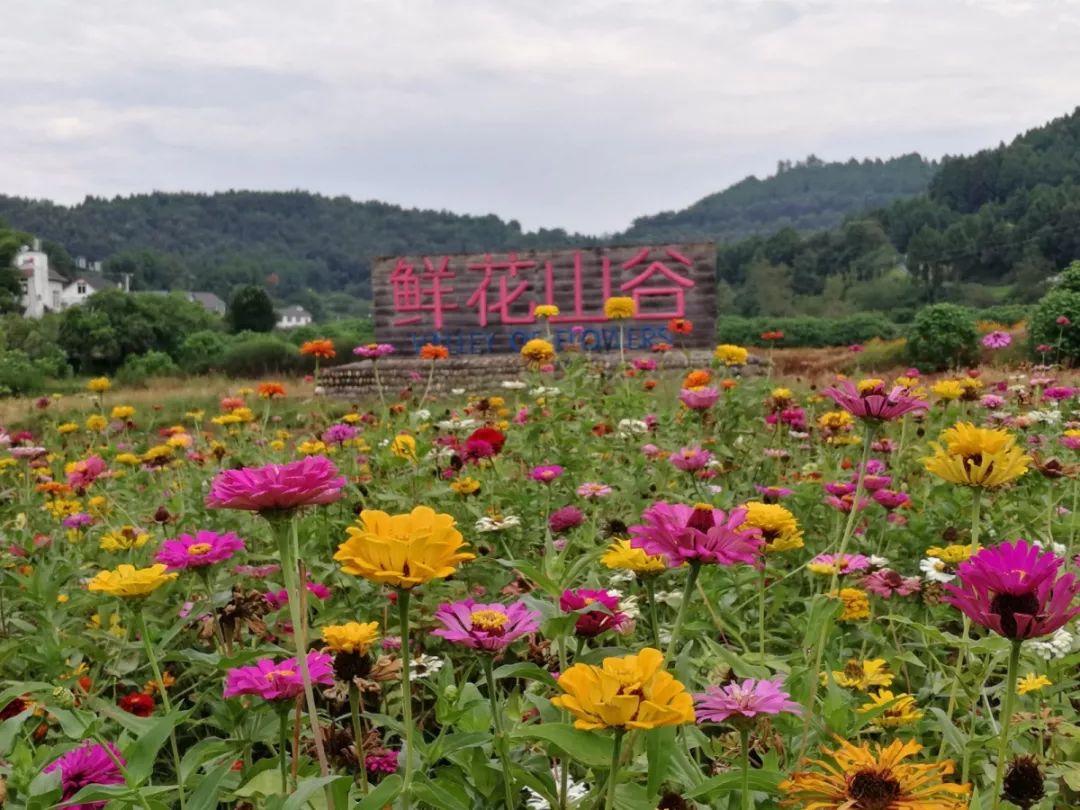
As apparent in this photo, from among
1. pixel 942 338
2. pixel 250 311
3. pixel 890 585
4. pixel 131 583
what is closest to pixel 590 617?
pixel 131 583

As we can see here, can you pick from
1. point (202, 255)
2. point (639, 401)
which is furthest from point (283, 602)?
point (202, 255)

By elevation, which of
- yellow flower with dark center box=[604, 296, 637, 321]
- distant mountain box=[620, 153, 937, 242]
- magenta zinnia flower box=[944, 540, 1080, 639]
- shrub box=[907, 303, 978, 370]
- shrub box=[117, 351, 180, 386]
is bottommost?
shrub box=[117, 351, 180, 386]

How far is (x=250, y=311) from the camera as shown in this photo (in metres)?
46.0

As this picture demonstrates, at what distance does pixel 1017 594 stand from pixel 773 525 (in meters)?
0.53

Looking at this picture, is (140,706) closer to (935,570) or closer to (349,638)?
(349,638)

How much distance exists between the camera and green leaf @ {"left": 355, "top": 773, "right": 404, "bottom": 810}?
0.79m

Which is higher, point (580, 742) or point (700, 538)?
point (700, 538)

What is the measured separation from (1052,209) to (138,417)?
54040 mm

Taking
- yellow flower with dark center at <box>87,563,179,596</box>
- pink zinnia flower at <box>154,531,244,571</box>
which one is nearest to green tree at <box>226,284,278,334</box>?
pink zinnia flower at <box>154,531,244,571</box>

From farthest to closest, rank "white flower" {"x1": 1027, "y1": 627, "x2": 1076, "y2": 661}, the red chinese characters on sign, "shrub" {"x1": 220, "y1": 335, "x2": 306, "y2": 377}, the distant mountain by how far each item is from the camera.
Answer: the distant mountain < "shrub" {"x1": 220, "y1": 335, "x2": 306, "y2": 377} < the red chinese characters on sign < "white flower" {"x1": 1027, "y1": 627, "x2": 1076, "y2": 661}

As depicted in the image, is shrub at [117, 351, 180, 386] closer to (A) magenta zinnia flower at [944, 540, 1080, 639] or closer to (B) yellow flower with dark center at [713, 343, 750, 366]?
(B) yellow flower with dark center at [713, 343, 750, 366]

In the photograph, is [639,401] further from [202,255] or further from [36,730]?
[202,255]

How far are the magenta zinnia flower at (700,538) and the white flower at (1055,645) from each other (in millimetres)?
879

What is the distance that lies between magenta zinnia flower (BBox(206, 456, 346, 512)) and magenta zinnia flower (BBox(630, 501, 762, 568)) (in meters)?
0.35
